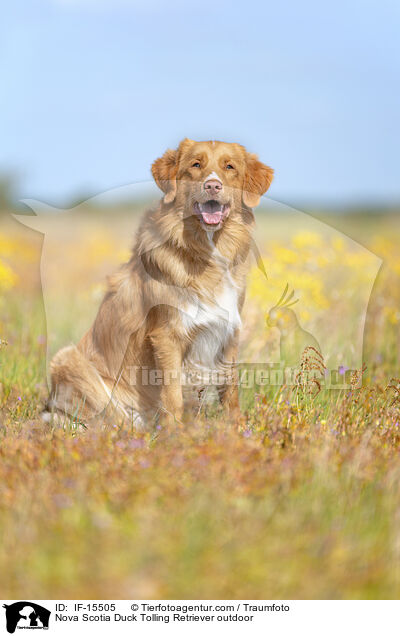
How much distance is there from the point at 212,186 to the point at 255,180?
1.30 ft

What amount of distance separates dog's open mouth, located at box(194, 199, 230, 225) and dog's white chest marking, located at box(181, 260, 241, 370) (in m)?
0.39

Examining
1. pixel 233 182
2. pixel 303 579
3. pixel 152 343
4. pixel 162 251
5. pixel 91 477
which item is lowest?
pixel 303 579

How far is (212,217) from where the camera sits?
3.99m

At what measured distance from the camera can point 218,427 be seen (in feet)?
11.9

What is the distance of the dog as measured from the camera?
3996 millimetres

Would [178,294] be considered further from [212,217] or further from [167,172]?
[167,172]

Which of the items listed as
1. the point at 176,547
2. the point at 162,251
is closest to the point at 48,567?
the point at 176,547

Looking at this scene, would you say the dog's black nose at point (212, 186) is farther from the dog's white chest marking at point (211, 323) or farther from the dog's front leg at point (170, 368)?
the dog's front leg at point (170, 368)

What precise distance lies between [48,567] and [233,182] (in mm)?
2468

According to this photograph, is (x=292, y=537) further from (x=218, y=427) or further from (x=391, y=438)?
(x=391, y=438)

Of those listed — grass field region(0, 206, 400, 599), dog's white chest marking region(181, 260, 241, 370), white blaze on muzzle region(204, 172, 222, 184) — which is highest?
white blaze on muzzle region(204, 172, 222, 184)
